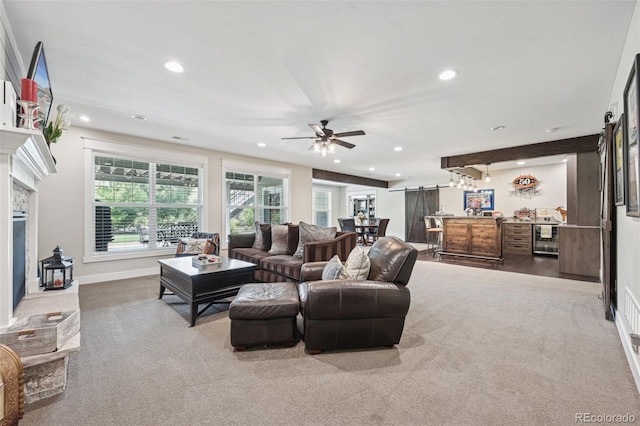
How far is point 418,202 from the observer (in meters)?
10.4

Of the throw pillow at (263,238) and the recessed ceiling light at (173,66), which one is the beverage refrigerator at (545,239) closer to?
the throw pillow at (263,238)

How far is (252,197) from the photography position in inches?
263

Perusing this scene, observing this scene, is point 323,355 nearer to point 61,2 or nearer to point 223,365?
point 223,365

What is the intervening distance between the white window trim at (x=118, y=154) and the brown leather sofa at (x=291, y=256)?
5.65 feet

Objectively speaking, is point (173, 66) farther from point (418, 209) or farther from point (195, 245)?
point (418, 209)

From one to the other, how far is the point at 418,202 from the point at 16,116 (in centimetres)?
1034

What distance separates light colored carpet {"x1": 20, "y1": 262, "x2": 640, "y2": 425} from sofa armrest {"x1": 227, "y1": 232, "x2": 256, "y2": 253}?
2026mm

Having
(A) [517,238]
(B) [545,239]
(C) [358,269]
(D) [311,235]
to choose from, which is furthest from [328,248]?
(B) [545,239]

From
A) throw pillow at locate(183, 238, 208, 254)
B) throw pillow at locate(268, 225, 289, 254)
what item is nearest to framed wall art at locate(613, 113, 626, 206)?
throw pillow at locate(268, 225, 289, 254)

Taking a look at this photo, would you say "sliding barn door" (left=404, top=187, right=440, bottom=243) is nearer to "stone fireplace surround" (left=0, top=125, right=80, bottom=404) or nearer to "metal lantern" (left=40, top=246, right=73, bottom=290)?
"metal lantern" (left=40, top=246, right=73, bottom=290)

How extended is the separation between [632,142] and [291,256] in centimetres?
380

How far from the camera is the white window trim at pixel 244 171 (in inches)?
238

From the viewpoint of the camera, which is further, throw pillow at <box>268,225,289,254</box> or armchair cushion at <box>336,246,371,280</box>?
throw pillow at <box>268,225,289,254</box>

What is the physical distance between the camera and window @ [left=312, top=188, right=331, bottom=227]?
464 inches
